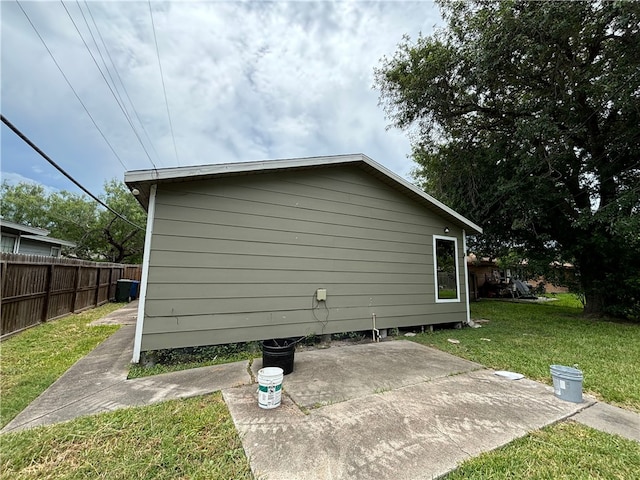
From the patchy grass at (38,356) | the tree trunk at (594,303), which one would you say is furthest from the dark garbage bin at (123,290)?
the tree trunk at (594,303)

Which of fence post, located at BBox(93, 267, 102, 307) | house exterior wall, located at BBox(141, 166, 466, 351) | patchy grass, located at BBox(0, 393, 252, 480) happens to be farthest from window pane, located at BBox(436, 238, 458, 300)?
fence post, located at BBox(93, 267, 102, 307)

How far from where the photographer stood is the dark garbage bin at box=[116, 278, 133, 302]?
11.1m

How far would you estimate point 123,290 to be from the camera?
1113cm

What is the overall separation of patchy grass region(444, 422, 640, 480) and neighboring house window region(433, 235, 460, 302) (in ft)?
14.6

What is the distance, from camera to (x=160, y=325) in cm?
402

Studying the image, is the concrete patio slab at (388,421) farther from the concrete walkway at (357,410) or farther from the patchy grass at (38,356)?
the patchy grass at (38,356)

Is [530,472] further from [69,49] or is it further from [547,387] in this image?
[69,49]

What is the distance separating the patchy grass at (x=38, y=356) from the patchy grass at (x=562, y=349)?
223 inches

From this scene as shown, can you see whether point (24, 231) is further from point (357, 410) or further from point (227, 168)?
point (357, 410)

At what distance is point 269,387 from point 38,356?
4.01m

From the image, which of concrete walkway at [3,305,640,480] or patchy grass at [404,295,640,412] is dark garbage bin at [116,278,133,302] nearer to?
concrete walkway at [3,305,640,480]

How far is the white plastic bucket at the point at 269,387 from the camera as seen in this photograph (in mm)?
2689

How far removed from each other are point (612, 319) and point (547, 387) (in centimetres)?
773

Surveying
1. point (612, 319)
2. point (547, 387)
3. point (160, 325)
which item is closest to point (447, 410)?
point (547, 387)
